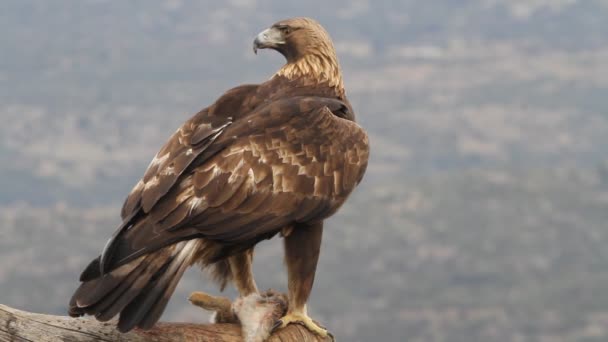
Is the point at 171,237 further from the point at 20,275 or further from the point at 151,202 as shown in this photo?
the point at 20,275

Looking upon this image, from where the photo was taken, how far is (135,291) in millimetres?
10719

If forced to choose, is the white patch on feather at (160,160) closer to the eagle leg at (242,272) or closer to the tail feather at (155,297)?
the tail feather at (155,297)

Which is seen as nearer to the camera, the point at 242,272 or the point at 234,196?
the point at 234,196

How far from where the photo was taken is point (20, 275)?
582ft

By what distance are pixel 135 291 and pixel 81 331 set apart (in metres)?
0.50

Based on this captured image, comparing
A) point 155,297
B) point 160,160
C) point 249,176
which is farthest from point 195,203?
point 155,297

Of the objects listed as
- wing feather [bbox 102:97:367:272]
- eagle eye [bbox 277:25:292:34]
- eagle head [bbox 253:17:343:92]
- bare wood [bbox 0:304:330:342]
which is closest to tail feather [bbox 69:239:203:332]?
wing feather [bbox 102:97:367:272]

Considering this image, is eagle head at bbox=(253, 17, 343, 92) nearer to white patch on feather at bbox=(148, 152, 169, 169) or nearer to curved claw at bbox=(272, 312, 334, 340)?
white patch on feather at bbox=(148, 152, 169, 169)

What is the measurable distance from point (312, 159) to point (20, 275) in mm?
168677

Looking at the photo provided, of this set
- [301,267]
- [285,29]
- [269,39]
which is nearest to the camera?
[301,267]

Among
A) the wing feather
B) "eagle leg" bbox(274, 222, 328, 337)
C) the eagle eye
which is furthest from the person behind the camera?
the eagle eye

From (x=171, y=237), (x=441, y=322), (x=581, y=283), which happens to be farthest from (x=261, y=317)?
(x=581, y=283)

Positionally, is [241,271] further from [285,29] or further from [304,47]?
[285,29]

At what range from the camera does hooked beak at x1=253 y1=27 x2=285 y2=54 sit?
13578 mm
